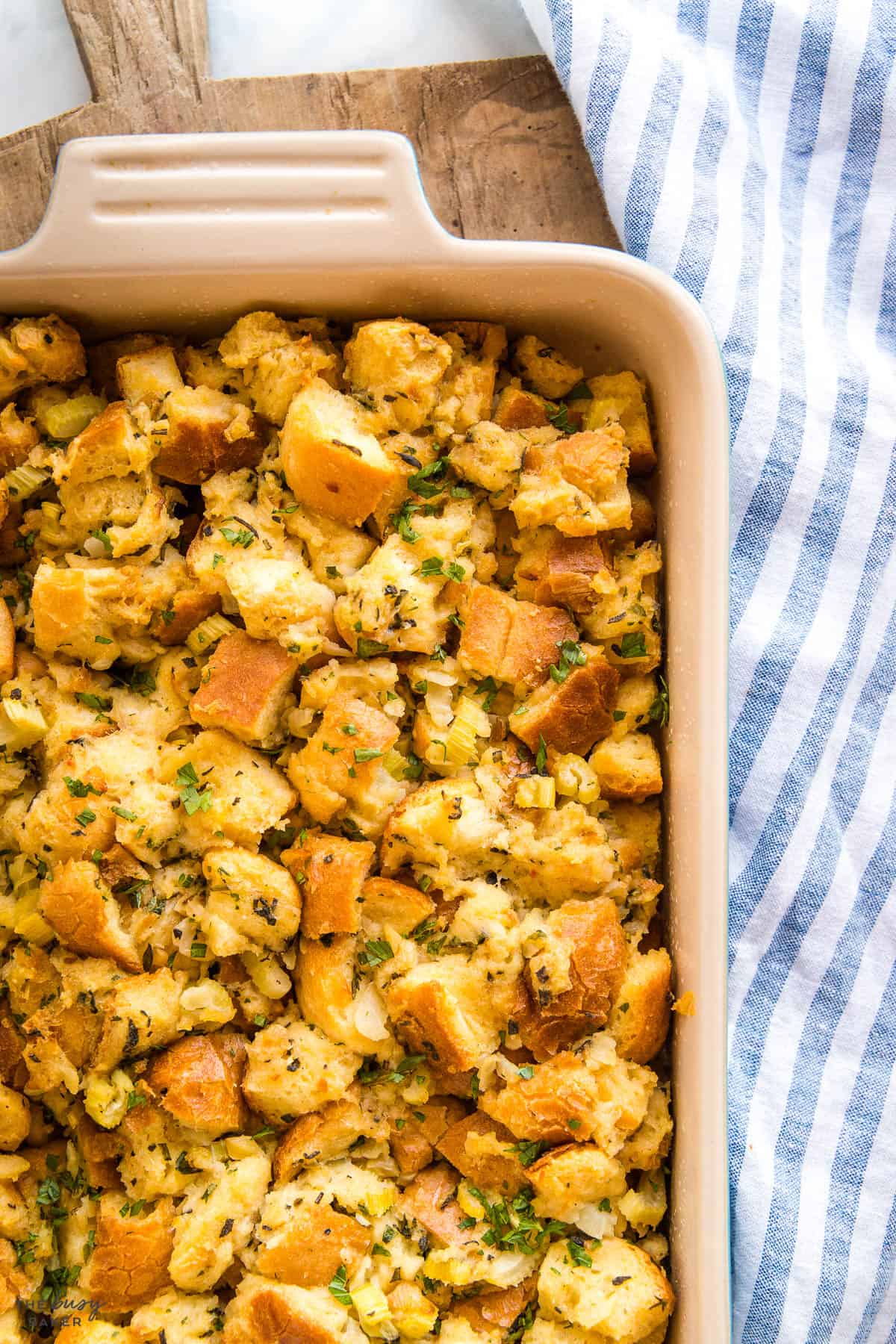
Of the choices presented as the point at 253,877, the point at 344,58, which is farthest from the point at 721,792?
the point at 344,58

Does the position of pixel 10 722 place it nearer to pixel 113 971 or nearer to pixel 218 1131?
pixel 113 971

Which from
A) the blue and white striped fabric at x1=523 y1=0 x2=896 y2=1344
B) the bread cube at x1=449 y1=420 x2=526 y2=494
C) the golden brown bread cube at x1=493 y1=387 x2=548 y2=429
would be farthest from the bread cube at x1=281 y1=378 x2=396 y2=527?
the blue and white striped fabric at x1=523 y1=0 x2=896 y2=1344

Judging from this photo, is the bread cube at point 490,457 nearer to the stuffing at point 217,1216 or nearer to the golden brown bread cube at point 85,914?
the golden brown bread cube at point 85,914

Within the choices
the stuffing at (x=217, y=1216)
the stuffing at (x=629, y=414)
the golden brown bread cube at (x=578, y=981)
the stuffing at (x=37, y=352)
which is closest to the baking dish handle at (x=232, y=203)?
the stuffing at (x=37, y=352)

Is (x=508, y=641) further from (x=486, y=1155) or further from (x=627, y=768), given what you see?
(x=486, y=1155)

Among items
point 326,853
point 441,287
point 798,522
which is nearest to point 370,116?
point 441,287

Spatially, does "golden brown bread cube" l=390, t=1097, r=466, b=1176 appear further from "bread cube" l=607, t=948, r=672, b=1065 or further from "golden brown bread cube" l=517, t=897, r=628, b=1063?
"bread cube" l=607, t=948, r=672, b=1065
